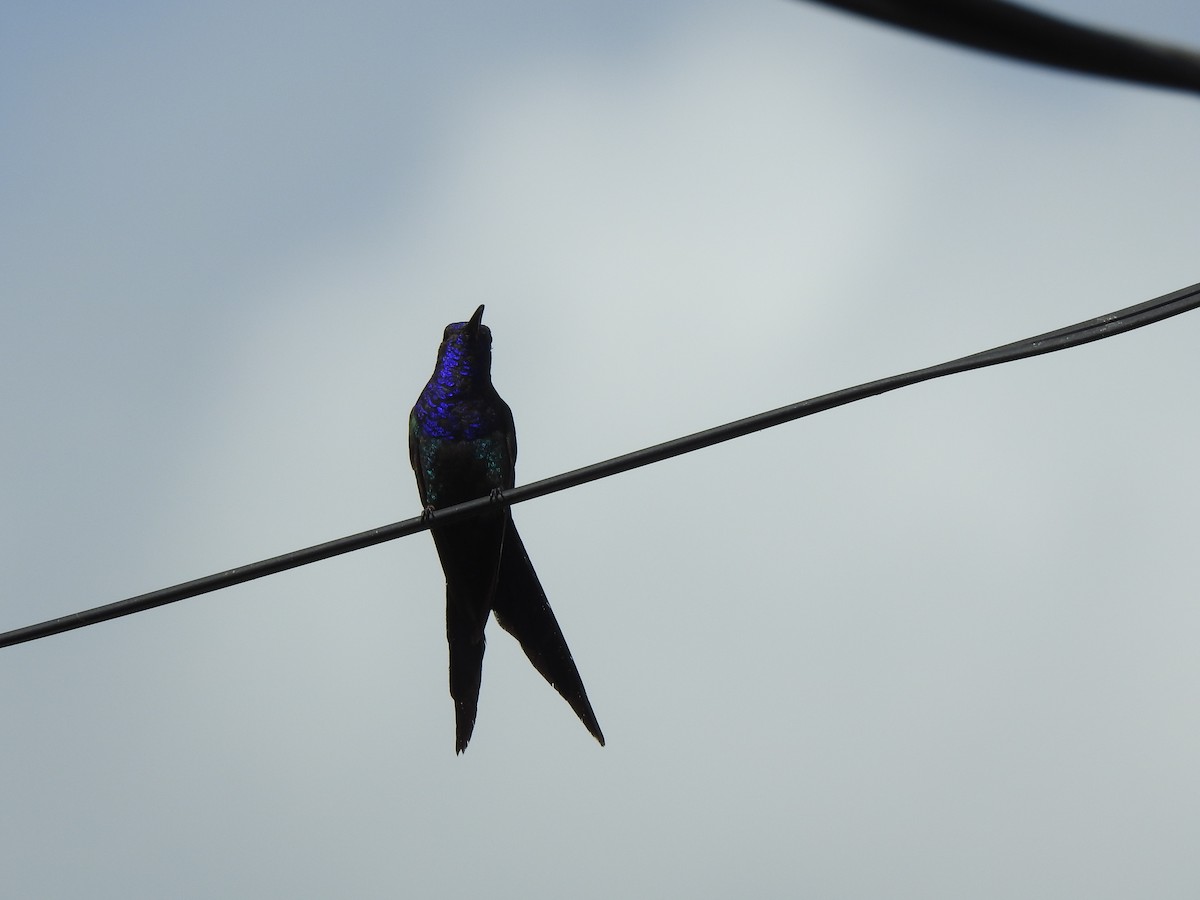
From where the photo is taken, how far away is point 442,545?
21.7 feet

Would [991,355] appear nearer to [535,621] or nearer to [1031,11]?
[1031,11]

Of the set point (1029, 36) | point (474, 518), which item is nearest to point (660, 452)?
point (1029, 36)

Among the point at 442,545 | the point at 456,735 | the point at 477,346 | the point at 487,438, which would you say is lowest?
the point at 456,735

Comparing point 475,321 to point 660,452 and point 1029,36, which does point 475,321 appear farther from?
point 1029,36

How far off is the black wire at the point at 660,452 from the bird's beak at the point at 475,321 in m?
2.85

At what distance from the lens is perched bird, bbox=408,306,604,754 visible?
6.16 meters

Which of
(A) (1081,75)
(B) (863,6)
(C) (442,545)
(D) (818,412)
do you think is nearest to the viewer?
(B) (863,6)

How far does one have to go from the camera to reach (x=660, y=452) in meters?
3.37

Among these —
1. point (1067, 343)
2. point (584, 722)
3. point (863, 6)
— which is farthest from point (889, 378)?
point (584, 722)

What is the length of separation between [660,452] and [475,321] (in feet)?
11.3

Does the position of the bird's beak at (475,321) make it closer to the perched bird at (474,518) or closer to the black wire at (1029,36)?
the perched bird at (474,518)

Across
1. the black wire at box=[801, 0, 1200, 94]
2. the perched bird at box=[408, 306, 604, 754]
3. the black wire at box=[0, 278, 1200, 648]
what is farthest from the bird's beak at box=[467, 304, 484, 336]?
the black wire at box=[801, 0, 1200, 94]

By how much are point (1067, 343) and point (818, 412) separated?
630 mm

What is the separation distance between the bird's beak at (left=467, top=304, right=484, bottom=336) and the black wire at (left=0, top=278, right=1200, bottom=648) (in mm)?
2851
